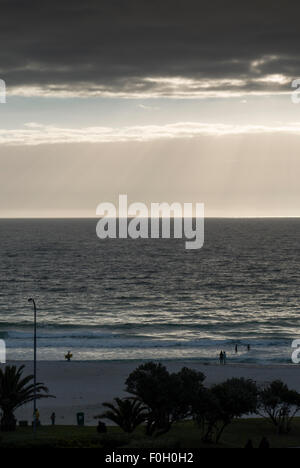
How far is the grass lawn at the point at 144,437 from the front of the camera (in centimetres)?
2703

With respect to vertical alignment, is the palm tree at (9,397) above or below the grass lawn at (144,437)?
above

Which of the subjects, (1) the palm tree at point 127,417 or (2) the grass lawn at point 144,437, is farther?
(1) the palm tree at point 127,417

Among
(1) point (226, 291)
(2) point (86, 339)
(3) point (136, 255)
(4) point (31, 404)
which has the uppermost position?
(3) point (136, 255)

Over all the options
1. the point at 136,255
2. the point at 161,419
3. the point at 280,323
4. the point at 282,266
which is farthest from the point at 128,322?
the point at 136,255

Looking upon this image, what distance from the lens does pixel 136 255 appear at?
616ft

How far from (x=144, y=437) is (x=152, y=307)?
219 ft

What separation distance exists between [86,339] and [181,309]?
23.8m

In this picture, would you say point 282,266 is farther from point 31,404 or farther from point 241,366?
point 31,404

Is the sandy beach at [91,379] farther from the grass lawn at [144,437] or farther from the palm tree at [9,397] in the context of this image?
the grass lawn at [144,437]

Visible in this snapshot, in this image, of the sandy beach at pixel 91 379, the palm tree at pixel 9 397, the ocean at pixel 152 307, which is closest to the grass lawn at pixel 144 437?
the palm tree at pixel 9 397

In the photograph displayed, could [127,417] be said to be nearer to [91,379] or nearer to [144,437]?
[144,437]

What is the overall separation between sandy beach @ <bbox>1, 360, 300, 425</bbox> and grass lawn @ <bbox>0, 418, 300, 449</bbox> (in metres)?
6.15

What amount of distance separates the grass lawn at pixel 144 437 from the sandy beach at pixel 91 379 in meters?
6.15

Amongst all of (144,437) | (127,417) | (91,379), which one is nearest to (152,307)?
(91,379)
